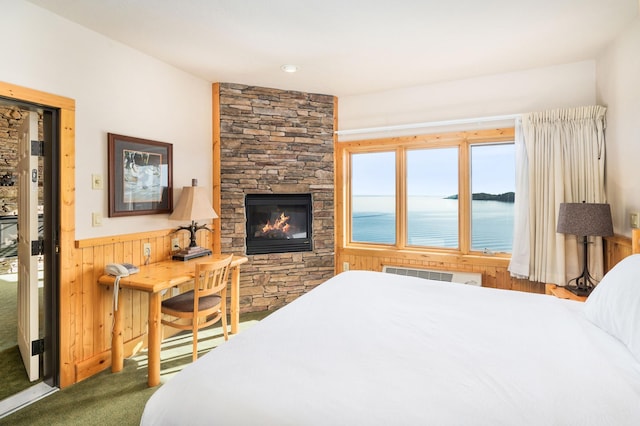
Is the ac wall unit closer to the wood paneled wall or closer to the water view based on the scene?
the water view

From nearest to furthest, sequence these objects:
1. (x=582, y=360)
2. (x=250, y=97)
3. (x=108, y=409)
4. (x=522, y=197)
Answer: (x=582, y=360) → (x=108, y=409) → (x=522, y=197) → (x=250, y=97)

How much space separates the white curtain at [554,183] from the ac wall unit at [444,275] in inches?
15.1

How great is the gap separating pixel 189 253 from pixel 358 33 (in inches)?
94.4

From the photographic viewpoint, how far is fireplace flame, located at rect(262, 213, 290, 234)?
394 cm

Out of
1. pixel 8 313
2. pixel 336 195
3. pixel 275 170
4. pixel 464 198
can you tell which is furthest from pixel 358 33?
pixel 8 313

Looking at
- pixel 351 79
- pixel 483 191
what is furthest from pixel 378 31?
pixel 483 191

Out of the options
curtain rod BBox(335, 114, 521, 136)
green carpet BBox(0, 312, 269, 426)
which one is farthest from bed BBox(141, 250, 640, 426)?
curtain rod BBox(335, 114, 521, 136)

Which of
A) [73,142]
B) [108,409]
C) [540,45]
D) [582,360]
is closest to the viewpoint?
[582,360]

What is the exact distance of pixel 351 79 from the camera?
352 centimetres

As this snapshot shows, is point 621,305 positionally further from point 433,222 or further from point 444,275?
point 433,222

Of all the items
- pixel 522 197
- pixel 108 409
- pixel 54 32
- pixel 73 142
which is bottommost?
pixel 108 409

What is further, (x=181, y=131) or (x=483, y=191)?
(x=483, y=191)

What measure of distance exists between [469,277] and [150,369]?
300 cm

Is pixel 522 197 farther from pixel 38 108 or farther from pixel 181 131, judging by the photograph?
A: pixel 38 108
